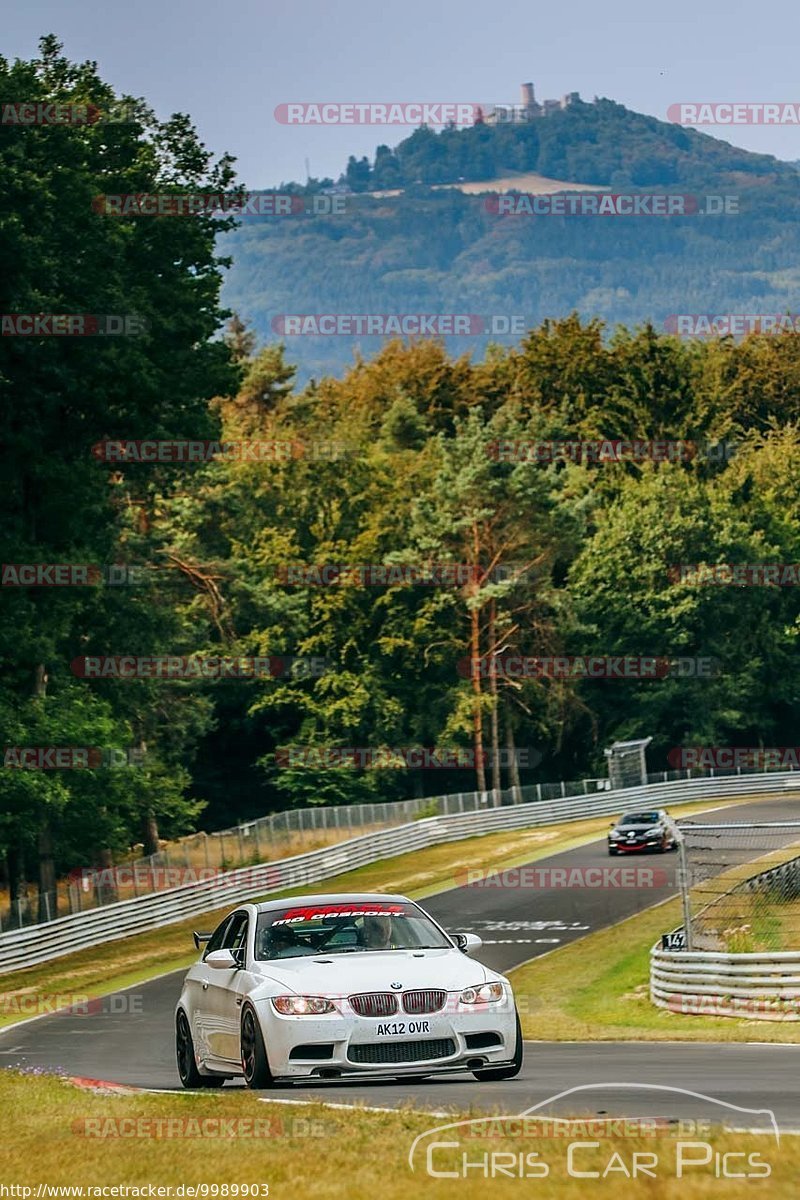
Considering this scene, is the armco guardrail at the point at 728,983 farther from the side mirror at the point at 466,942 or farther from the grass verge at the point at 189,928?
the grass verge at the point at 189,928

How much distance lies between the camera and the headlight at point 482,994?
12.6 metres

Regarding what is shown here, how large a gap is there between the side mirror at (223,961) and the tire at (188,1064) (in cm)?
108

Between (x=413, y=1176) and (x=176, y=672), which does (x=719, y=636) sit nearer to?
Answer: (x=176, y=672)

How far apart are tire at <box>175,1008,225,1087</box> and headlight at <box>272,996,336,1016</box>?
1.97m

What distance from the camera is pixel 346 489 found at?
89062 millimetres

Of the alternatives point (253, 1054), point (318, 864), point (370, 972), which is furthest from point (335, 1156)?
point (318, 864)

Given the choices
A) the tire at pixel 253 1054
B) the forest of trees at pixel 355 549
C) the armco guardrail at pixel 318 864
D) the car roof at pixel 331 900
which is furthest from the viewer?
the forest of trees at pixel 355 549

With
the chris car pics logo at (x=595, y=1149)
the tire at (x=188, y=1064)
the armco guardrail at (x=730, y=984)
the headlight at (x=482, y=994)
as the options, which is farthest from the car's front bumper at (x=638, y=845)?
the chris car pics logo at (x=595, y=1149)

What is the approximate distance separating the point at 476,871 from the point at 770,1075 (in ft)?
131

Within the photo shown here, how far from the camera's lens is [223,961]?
1367cm

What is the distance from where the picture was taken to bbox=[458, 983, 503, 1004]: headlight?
1265cm

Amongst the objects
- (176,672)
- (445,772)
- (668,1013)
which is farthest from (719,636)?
(668,1013)

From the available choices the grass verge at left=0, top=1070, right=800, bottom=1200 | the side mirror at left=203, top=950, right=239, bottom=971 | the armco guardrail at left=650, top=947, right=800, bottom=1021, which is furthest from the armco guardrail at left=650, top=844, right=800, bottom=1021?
the grass verge at left=0, top=1070, right=800, bottom=1200

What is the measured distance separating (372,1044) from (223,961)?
5.43ft
